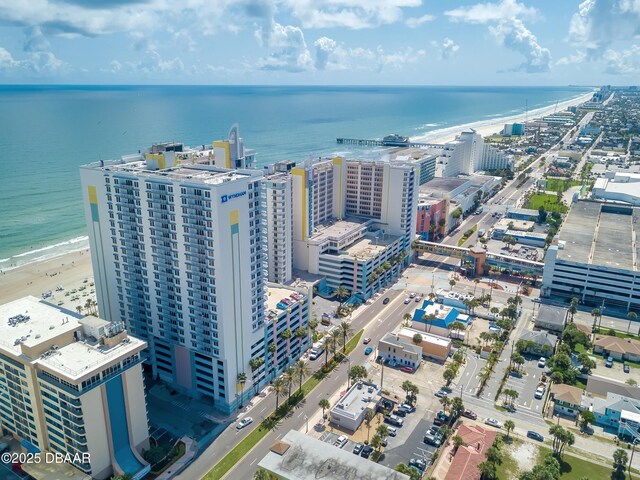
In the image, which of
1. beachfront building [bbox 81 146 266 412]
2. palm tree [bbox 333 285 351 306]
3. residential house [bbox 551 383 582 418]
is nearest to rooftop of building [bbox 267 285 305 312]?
beachfront building [bbox 81 146 266 412]

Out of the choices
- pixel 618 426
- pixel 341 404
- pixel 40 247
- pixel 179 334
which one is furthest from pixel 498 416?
pixel 40 247

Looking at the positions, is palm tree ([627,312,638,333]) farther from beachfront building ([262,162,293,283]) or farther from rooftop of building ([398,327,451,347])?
beachfront building ([262,162,293,283])

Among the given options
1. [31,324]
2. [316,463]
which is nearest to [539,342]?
[316,463]

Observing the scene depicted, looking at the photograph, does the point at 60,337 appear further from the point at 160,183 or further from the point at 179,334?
the point at 160,183

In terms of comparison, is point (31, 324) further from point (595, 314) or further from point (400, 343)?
point (595, 314)

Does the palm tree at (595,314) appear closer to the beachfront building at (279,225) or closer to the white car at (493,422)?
the white car at (493,422)

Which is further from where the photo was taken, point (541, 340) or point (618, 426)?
point (541, 340)

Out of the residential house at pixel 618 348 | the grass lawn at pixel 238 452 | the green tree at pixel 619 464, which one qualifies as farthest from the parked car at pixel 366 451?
the residential house at pixel 618 348
